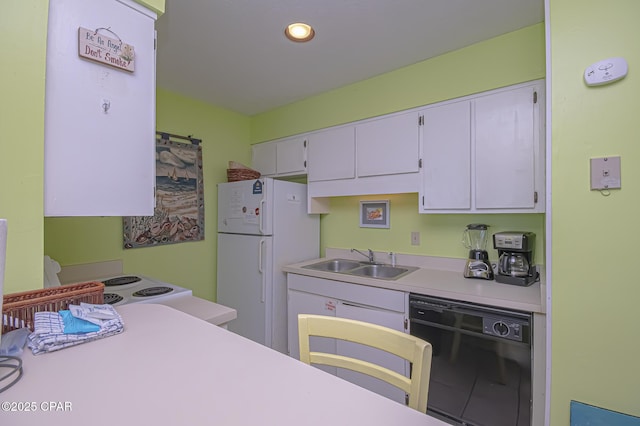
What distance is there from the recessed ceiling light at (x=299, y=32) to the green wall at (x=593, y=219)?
1253 millimetres

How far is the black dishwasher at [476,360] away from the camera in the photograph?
1.48 m

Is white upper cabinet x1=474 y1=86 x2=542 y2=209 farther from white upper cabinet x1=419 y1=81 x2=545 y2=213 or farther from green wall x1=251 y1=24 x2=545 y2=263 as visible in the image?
green wall x1=251 y1=24 x2=545 y2=263

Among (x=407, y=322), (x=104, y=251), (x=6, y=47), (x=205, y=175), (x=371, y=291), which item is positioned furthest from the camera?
(x=205, y=175)

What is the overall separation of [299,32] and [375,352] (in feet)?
7.07

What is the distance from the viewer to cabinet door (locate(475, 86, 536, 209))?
5.69 feet

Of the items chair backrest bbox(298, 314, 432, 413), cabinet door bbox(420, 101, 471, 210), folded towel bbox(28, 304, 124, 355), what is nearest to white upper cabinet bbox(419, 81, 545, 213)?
cabinet door bbox(420, 101, 471, 210)

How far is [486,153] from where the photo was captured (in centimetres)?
187

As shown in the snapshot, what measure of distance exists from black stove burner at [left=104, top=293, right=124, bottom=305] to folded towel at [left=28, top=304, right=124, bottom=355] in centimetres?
69

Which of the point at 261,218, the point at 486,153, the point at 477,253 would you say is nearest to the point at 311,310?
the point at 261,218

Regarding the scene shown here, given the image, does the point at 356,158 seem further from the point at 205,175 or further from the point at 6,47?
the point at 6,47

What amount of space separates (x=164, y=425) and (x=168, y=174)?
2460mm

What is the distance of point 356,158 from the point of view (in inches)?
96.0

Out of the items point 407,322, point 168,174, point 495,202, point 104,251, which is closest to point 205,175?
point 168,174

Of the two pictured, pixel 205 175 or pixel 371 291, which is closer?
pixel 371 291
